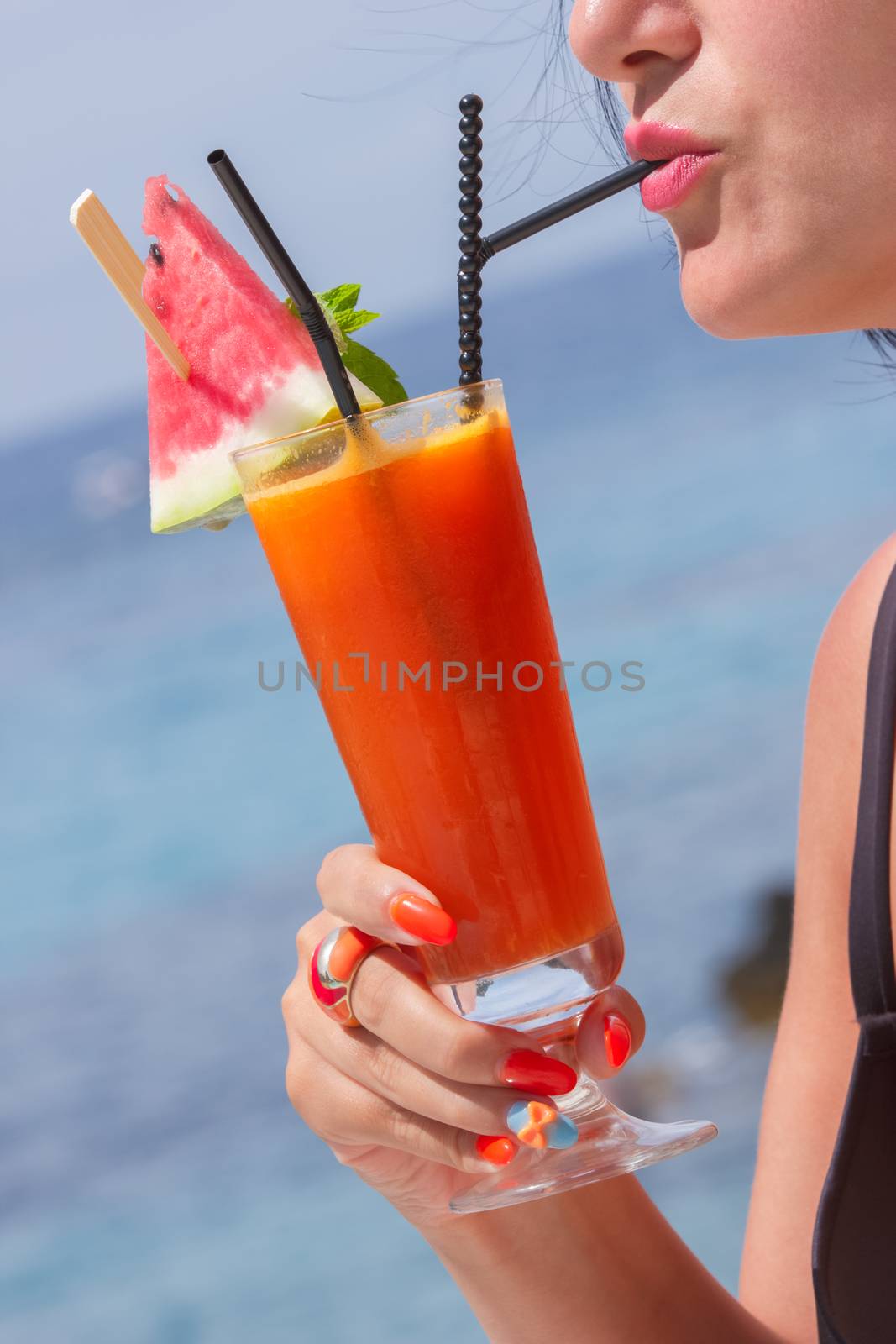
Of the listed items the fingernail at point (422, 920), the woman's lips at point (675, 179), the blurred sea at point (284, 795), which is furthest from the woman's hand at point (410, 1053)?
the blurred sea at point (284, 795)

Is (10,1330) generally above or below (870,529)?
below

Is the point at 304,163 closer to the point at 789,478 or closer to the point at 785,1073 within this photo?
→ the point at 785,1073

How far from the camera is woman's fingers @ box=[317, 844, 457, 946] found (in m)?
1.26

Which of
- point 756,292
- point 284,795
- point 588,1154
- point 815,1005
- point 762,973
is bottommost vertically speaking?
point 762,973

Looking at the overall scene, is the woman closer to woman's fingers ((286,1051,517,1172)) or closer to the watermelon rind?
woman's fingers ((286,1051,517,1172))

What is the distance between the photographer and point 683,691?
492 inches

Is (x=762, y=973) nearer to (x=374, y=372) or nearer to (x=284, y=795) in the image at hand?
(x=284, y=795)

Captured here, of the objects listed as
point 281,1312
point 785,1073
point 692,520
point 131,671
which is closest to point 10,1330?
point 281,1312

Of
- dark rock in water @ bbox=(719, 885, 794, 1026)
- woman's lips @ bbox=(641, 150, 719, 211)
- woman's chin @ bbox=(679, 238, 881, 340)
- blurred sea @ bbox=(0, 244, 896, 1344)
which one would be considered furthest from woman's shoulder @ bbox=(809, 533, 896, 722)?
dark rock in water @ bbox=(719, 885, 794, 1026)

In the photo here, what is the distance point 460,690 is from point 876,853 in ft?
2.63

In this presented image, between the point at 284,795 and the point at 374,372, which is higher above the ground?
the point at 374,372

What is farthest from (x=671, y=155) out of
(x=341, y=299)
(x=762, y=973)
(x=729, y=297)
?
(x=762, y=973)

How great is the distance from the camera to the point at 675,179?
54.7 inches

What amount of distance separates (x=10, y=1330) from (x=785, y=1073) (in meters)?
6.62
